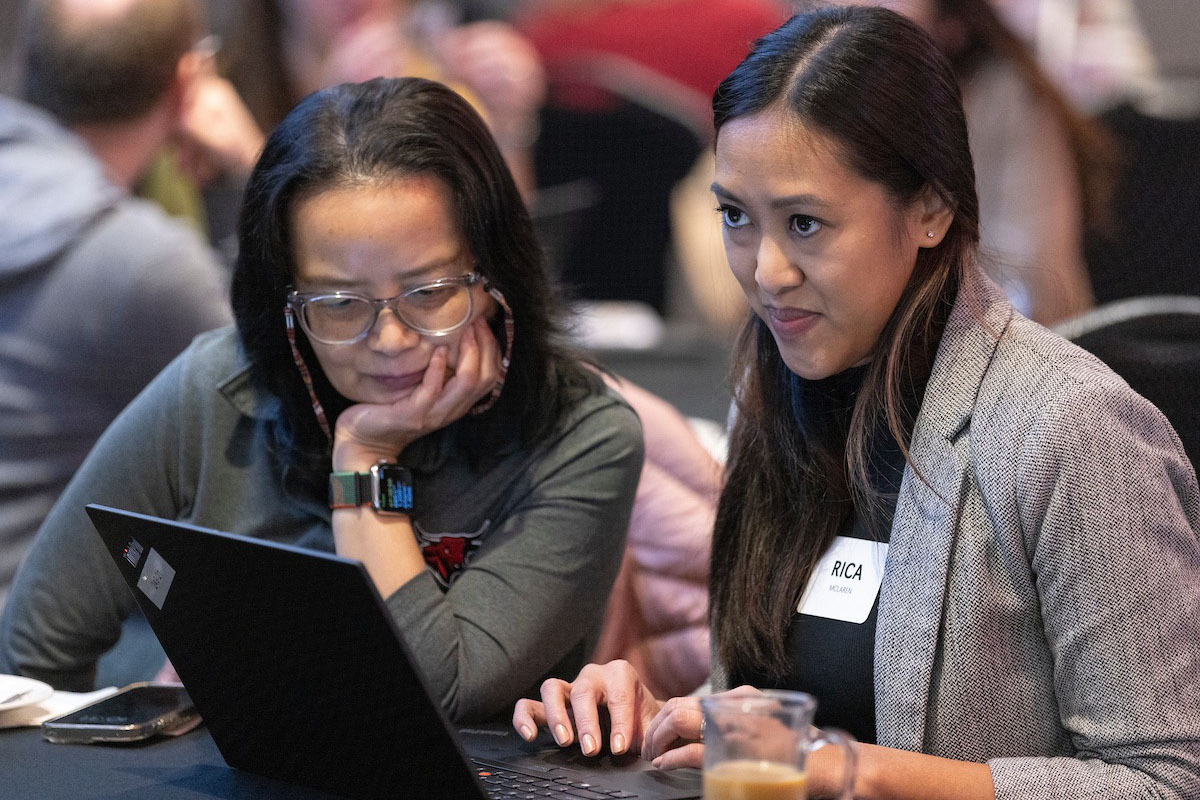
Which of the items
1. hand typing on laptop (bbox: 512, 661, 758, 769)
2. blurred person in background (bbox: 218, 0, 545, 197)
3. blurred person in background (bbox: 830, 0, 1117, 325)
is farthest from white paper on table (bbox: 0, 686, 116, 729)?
blurred person in background (bbox: 218, 0, 545, 197)

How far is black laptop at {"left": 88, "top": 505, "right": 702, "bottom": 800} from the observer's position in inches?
41.3

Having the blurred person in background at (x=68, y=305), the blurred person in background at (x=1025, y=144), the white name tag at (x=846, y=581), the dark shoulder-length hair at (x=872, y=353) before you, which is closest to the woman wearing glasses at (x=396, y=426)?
the dark shoulder-length hair at (x=872, y=353)

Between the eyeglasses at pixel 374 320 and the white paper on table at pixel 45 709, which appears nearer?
the white paper on table at pixel 45 709

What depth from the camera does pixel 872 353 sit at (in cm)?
143

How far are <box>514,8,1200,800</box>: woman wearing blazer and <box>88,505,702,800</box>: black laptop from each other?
86 mm

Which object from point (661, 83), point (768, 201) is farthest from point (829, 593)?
point (661, 83)

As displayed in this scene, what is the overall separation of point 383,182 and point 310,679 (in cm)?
66

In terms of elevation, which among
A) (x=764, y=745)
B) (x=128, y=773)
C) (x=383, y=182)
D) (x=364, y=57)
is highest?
(x=364, y=57)

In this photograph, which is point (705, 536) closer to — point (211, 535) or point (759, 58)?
point (759, 58)

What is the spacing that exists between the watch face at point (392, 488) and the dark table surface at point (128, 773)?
0.35 metres

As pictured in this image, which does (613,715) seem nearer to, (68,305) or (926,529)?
(926,529)

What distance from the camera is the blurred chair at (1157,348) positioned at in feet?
5.55

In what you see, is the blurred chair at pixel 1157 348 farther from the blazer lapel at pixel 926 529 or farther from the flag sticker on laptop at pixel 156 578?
the flag sticker on laptop at pixel 156 578

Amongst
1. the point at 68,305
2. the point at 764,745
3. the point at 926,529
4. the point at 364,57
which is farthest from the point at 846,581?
the point at 364,57
